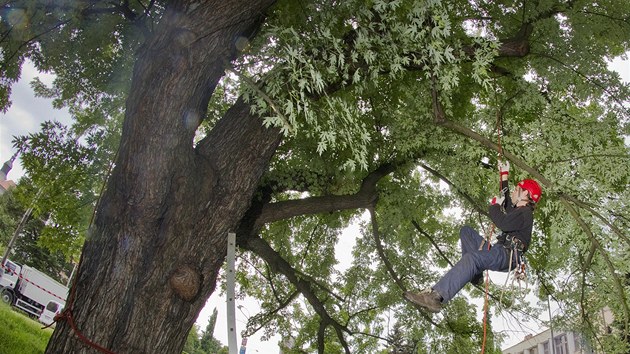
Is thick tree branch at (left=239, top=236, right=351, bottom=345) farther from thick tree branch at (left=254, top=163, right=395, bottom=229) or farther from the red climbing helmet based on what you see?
the red climbing helmet

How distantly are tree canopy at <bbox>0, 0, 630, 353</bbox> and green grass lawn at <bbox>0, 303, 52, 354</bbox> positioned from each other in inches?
119

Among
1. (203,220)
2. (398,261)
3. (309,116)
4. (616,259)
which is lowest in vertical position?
(203,220)

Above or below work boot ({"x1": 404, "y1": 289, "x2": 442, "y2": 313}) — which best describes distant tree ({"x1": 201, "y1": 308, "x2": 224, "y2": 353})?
above

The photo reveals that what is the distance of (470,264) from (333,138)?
1927mm

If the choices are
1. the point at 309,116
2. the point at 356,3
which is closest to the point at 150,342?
the point at 309,116

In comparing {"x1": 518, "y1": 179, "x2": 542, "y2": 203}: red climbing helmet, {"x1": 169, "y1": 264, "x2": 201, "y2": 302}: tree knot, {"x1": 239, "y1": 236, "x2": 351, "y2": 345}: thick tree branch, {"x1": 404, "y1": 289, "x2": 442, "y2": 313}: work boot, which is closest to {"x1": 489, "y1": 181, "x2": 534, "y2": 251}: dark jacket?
{"x1": 518, "y1": 179, "x2": 542, "y2": 203}: red climbing helmet

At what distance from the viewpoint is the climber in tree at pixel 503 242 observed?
459 cm

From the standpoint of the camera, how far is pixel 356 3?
494 centimetres

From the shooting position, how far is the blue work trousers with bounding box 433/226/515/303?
14.8 ft

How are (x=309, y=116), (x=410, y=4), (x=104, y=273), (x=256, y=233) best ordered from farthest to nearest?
(x=256, y=233) < (x=410, y=4) < (x=309, y=116) < (x=104, y=273)

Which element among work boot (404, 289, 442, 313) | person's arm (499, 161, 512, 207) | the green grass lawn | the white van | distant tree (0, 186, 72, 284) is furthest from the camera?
distant tree (0, 186, 72, 284)

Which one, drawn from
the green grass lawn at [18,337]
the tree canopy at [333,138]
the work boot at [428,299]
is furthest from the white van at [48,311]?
the work boot at [428,299]

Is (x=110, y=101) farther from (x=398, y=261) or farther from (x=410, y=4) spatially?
(x=398, y=261)

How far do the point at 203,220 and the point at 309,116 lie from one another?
4.71 feet
